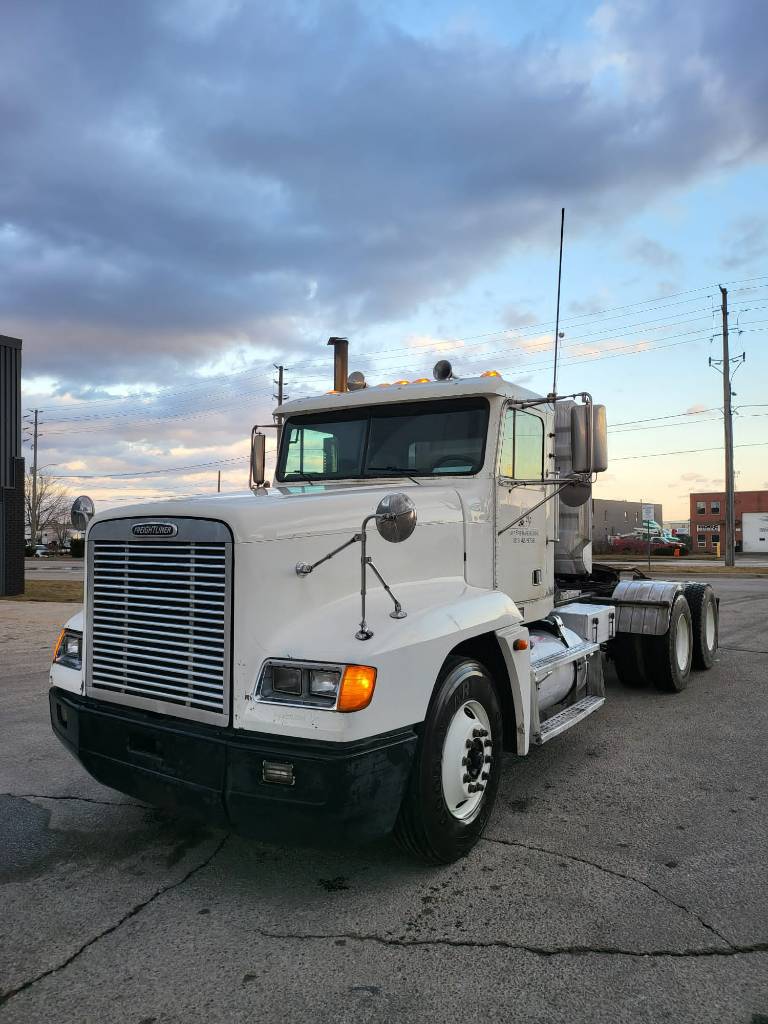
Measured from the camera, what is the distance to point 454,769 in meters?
3.53

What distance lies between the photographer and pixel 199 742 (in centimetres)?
312

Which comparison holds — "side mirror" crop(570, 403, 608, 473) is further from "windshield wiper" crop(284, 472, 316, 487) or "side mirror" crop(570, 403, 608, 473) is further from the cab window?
"windshield wiper" crop(284, 472, 316, 487)

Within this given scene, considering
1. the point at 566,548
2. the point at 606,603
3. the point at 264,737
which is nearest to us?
the point at 264,737

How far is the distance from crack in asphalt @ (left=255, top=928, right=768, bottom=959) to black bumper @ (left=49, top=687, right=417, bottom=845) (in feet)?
1.18

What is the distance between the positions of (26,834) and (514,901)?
2.57 meters

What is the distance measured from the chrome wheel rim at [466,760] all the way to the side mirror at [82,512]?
215cm

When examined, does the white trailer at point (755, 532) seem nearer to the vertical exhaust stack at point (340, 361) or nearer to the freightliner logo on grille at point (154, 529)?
the vertical exhaust stack at point (340, 361)

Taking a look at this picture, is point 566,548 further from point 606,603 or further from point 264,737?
point 264,737

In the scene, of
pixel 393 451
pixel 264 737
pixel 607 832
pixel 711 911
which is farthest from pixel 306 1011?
pixel 393 451

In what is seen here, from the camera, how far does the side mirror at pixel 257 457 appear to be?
5789mm

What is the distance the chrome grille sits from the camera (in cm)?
318

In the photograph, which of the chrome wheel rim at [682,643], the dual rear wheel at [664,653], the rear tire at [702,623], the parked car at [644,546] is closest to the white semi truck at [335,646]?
the dual rear wheel at [664,653]

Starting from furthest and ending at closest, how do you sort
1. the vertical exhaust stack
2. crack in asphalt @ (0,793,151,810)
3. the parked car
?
the parked car → the vertical exhaust stack → crack in asphalt @ (0,793,151,810)

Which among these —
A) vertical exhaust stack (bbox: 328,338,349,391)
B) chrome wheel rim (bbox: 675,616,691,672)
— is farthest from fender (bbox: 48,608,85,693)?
chrome wheel rim (bbox: 675,616,691,672)
